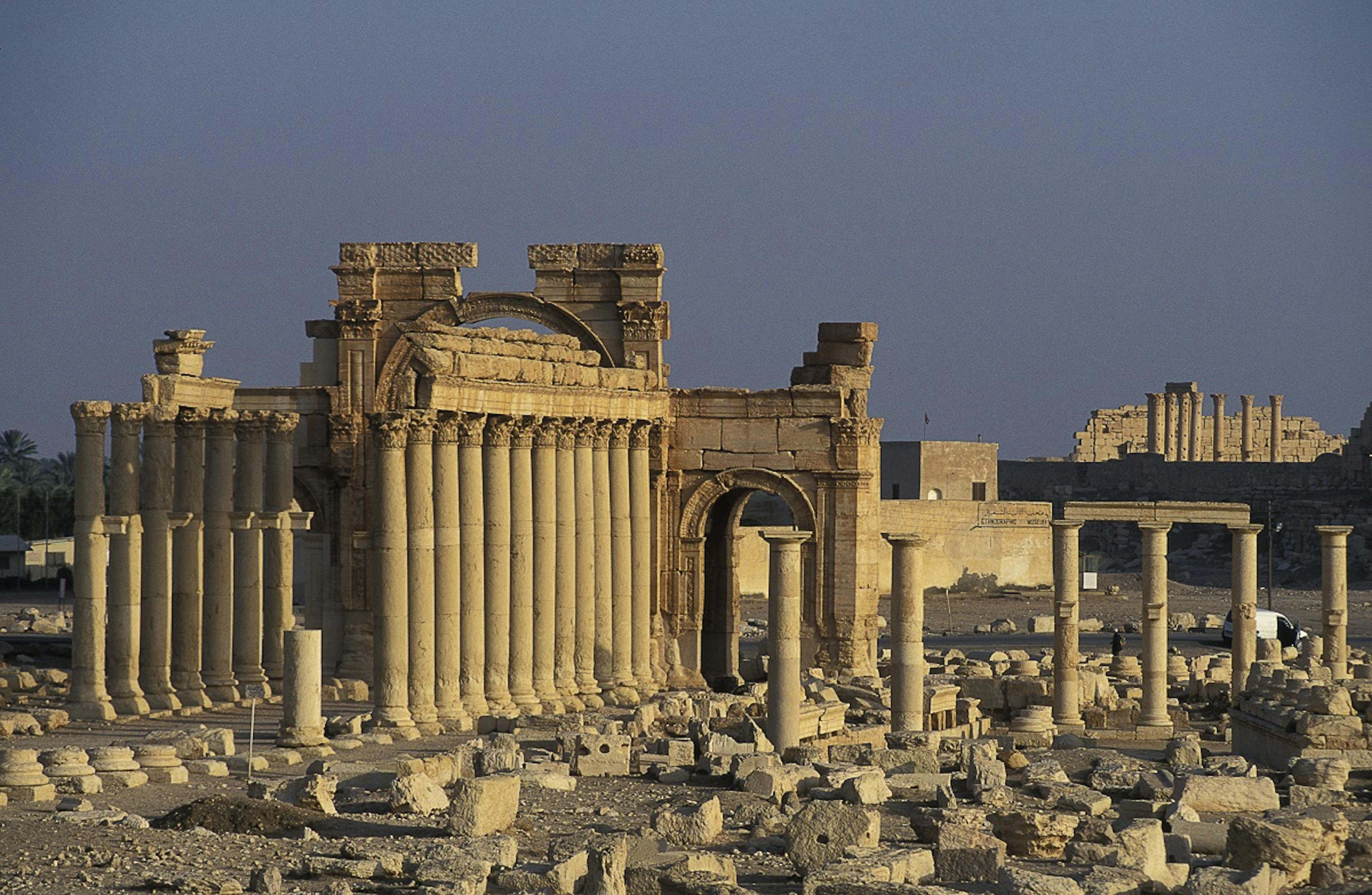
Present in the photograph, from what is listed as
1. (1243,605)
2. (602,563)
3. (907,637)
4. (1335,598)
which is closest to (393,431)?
(602,563)

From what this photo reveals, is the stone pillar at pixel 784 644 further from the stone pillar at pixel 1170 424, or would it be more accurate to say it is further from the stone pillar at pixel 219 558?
the stone pillar at pixel 1170 424

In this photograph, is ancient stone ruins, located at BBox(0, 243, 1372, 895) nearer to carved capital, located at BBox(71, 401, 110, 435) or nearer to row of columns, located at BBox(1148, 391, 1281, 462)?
carved capital, located at BBox(71, 401, 110, 435)

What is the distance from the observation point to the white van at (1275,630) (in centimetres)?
5147

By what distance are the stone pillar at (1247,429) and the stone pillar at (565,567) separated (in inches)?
2569

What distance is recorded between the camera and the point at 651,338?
135ft

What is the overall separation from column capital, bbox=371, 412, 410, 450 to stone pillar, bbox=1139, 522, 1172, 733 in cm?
1121

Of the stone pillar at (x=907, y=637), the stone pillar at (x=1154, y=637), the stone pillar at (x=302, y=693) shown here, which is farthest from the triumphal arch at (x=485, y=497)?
the stone pillar at (x=1154, y=637)

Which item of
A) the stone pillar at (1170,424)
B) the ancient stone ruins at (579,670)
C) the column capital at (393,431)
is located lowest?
the ancient stone ruins at (579,670)

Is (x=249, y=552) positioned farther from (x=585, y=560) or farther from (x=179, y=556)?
(x=585, y=560)

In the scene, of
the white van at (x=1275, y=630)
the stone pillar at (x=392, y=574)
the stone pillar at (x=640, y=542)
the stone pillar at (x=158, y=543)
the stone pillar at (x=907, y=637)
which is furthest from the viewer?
the white van at (x=1275, y=630)

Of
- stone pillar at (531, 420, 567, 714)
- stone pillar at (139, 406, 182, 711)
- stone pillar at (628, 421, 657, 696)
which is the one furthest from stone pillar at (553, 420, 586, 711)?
stone pillar at (139, 406, 182, 711)

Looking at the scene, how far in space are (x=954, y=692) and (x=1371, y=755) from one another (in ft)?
26.5

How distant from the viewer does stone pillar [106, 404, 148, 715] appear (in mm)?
34000

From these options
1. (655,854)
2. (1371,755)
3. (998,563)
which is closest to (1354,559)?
(998,563)
